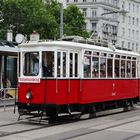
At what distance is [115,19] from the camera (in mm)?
108688

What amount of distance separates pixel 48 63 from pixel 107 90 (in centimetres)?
419

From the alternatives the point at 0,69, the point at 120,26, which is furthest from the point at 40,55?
the point at 120,26

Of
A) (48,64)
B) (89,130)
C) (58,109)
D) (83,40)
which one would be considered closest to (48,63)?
→ (48,64)

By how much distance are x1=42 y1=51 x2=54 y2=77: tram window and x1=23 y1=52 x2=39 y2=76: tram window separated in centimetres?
27

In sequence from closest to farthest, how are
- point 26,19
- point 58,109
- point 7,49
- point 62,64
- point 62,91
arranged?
point 58,109 → point 62,91 → point 62,64 → point 7,49 → point 26,19

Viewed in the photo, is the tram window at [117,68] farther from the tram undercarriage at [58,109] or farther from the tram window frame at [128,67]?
the tram undercarriage at [58,109]

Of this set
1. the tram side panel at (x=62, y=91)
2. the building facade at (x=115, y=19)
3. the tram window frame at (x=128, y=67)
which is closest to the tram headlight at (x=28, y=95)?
the tram side panel at (x=62, y=91)

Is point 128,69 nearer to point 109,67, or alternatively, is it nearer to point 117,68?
point 117,68

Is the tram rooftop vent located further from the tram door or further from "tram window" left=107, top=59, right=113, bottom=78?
the tram door

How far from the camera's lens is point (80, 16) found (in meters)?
58.6

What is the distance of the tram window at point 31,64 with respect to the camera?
18.1 meters

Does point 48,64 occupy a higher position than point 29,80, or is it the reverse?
point 48,64

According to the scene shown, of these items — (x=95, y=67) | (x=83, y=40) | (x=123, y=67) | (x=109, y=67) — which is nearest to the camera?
(x=83, y=40)

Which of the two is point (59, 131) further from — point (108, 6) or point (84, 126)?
point (108, 6)
